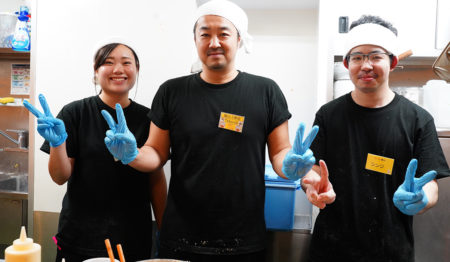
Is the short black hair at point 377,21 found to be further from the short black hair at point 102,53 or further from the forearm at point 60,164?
the forearm at point 60,164

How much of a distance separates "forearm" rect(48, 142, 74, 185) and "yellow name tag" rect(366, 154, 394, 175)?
130 centimetres

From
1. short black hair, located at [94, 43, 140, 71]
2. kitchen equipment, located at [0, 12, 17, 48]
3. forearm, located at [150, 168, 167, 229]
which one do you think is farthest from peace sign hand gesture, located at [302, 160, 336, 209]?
kitchen equipment, located at [0, 12, 17, 48]

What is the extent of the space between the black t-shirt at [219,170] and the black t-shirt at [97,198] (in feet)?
0.76

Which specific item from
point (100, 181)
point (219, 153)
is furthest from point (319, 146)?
point (100, 181)

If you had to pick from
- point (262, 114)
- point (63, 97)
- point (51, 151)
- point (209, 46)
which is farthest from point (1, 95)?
point (262, 114)

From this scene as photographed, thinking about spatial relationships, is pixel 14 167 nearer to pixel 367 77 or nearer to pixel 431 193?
pixel 367 77

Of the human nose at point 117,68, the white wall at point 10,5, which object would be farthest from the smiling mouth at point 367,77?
the white wall at point 10,5

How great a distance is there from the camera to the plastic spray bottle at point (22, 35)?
229 centimetres

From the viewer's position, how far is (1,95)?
8.94ft

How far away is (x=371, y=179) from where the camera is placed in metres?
1.38

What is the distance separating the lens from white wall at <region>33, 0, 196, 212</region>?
6.90 feet

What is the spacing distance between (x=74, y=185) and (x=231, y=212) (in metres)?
0.76

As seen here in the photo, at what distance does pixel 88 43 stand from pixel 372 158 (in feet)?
5.95

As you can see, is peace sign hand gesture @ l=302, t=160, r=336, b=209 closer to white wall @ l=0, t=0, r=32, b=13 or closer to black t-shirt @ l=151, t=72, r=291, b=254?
black t-shirt @ l=151, t=72, r=291, b=254
